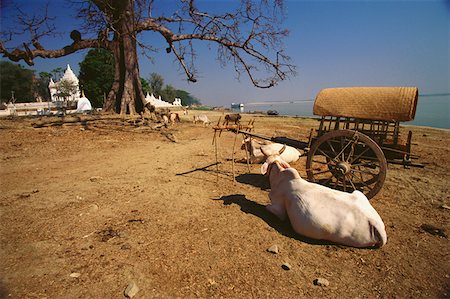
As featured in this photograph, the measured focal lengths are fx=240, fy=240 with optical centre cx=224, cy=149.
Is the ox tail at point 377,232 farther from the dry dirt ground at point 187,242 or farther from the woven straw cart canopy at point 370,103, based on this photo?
the woven straw cart canopy at point 370,103

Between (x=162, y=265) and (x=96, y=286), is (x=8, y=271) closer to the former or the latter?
(x=96, y=286)

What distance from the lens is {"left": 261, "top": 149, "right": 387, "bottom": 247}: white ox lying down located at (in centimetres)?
321

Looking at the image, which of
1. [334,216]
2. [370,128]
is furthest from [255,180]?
[334,216]

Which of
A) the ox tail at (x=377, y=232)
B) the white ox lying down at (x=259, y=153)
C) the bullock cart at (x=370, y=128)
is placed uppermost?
the bullock cart at (x=370, y=128)

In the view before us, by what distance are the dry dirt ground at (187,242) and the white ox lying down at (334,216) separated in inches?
6.8

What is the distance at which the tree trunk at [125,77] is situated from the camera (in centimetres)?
1441

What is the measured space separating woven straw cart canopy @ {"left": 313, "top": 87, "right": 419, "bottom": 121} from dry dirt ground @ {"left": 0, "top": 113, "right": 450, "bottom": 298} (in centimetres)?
184

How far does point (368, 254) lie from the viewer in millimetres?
3225

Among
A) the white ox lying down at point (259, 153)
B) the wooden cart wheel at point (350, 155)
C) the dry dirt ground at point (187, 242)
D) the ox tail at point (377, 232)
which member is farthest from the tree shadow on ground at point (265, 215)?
the white ox lying down at point (259, 153)

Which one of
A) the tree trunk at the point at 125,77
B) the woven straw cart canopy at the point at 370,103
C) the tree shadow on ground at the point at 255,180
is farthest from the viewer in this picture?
the tree trunk at the point at 125,77

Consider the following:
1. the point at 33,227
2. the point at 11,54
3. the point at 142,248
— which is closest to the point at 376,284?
the point at 142,248

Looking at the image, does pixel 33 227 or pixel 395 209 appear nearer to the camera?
pixel 33 227

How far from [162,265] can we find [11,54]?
49.4 feet

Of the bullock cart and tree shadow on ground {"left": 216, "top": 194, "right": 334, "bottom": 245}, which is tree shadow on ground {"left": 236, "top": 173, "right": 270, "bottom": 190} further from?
the bullock cart
